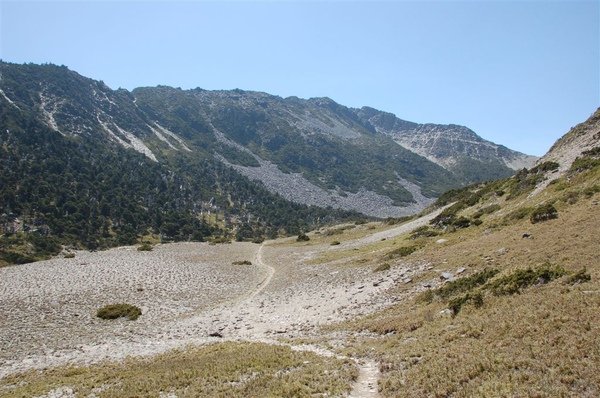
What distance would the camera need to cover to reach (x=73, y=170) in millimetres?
177000

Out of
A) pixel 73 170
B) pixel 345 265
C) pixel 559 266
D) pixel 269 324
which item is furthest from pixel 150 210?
pixel 559 266

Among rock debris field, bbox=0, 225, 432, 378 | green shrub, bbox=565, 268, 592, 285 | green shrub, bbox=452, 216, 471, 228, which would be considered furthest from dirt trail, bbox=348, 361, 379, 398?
green shrub, bbox=452, 216, 471, 228

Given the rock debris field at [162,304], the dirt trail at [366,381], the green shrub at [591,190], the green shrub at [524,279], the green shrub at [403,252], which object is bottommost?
the rock debris field at [162,304]

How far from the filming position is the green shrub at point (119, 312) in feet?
117

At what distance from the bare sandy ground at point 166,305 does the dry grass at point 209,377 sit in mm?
1872

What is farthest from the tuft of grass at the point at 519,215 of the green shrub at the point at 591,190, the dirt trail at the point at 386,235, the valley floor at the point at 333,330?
the dirt trail at the point at 386,235

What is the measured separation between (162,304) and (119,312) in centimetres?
505

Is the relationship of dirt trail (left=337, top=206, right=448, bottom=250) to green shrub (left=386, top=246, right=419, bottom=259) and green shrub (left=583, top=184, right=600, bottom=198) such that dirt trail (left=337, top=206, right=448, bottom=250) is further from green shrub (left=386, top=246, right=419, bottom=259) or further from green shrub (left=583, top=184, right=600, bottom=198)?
green shrub (left=583, top=184, right=600, bottom=198)

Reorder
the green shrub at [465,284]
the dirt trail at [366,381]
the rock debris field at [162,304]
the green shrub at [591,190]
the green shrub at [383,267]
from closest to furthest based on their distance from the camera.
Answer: the dirt trail at [366,381], the green shrub at [465,284], the rock debris field at [162,304], the green shrub at [591,190], the green shrub at [383,267]

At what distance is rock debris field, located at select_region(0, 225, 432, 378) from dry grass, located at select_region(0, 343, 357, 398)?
3419 millimetres

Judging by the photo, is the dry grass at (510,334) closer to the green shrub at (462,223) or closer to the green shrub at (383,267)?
the green shrub at (383,267)

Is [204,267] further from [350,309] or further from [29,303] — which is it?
[350,309]

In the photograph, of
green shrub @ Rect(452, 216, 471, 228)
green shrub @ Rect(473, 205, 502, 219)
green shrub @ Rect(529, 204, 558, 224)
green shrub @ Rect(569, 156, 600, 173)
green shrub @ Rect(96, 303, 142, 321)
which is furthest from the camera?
green shrub @ Rect(473, 205, 502, 219)

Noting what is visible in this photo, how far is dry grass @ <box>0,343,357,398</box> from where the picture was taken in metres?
17.1
